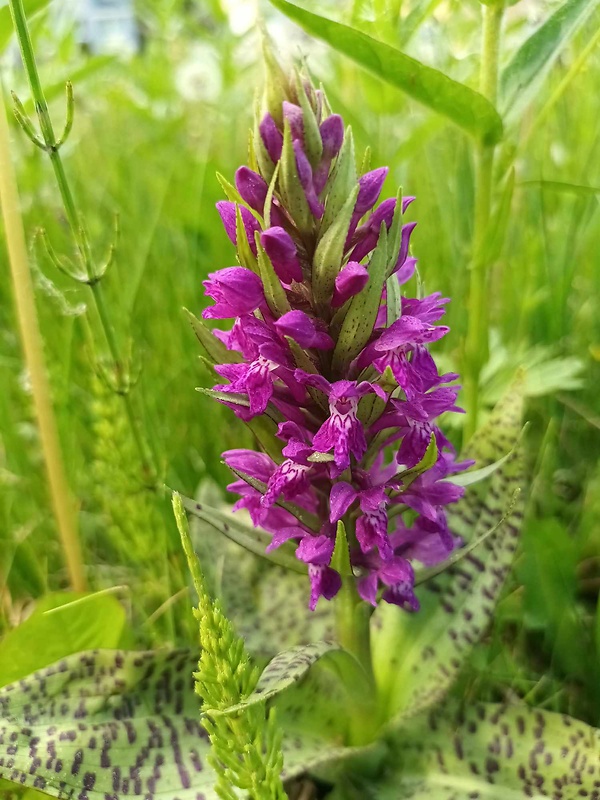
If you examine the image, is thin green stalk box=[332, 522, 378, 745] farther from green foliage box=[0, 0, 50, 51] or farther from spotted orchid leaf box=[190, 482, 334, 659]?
green foliage box=[0, 0, 50, 51]

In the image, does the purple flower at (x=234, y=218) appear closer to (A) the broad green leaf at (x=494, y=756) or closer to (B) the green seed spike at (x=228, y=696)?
(B) the green seed spike at (x=228, y=696)

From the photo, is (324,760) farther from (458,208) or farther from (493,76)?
(458,208)

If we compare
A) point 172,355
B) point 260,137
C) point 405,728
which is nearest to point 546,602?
point 405,728

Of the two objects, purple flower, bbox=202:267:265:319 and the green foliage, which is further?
the green foliage

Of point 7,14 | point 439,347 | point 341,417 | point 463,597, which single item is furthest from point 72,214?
point 439,347

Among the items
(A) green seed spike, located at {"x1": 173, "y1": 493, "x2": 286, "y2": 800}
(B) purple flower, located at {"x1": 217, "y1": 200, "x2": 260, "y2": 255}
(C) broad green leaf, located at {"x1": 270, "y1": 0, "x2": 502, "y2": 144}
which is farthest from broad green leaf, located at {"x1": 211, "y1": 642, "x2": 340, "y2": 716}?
(C) broad green leaf, located at {"x1": 270, "y1": 0, "x2": 502, "y2": 144}

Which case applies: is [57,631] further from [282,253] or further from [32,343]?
[282,253]

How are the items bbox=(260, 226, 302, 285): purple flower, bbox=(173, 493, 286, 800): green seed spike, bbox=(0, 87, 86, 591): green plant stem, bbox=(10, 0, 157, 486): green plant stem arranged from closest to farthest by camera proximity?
bbox=(173, 493, 286, 800): green seed spike, bbox=(260, 226, 302, 285): purple flower, bbox=(10, 0, 157, 486): green plant stem, bbox=(0, 87, 86, 591): green plant stem
